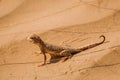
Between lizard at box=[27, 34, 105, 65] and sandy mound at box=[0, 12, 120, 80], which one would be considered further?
lizard at box=[27, 34, 105, 65]

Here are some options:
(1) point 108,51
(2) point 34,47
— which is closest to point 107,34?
(1) point 108,51

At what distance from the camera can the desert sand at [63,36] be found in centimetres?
501

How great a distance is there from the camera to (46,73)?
517 cm

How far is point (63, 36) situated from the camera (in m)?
6.50

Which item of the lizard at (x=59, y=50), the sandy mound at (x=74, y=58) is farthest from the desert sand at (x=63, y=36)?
the lizard at (x=59, y=50)

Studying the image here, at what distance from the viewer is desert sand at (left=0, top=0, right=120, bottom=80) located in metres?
5.01

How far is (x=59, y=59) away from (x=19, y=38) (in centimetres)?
146

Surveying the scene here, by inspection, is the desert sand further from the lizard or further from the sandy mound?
the lizard

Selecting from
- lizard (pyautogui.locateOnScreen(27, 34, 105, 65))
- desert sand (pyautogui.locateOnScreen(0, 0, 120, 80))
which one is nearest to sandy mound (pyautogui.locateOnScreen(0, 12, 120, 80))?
desert sand (pyautogui.locateOnScreen(0, 0, 120, 80))

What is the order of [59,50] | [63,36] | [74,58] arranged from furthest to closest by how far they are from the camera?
[63,36]
[59,50]
[74,58]

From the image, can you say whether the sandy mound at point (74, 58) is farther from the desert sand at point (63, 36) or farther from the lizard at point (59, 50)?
the lizard at point (59, 50)

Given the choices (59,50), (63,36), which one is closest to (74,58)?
(59,50)

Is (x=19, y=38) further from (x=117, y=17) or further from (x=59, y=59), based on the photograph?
(x=117, y=17)

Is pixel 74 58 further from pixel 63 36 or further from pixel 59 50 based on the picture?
pixel 63 36
